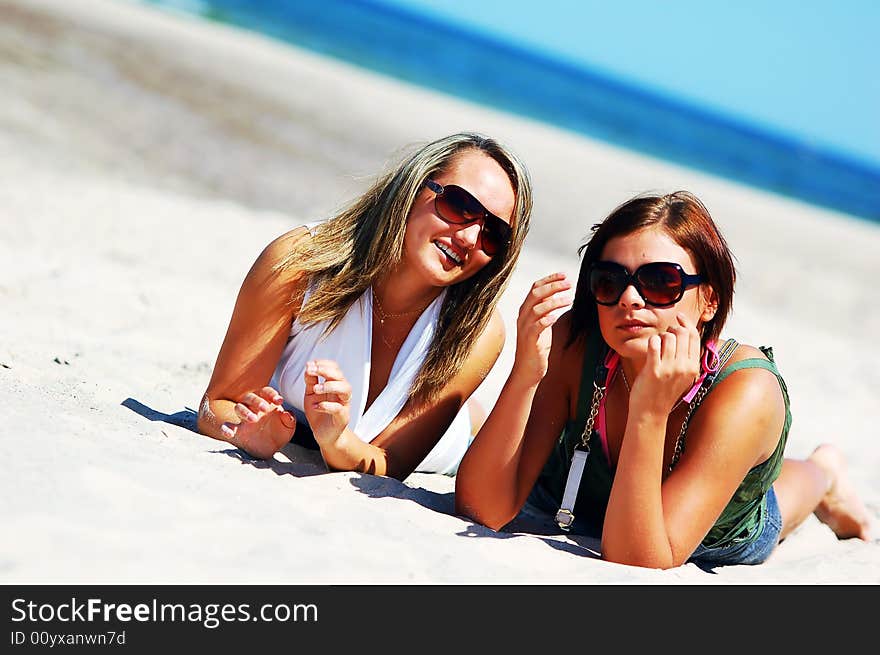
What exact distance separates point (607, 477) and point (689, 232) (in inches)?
37.6

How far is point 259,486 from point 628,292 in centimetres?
140

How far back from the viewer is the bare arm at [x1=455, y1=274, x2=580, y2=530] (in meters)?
3.31

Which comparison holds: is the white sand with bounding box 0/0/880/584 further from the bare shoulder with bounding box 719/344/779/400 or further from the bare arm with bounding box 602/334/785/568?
the bare shoulder with bounding box 719/344/779/400

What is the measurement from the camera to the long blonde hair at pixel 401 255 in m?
3.80

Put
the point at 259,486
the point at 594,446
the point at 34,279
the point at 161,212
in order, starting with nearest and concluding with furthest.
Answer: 1. the point at 259,486
2. the point at 594,446
3. the point at 34,279
4. the point at 161,212

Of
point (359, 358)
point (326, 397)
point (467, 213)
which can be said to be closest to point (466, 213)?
point (467, 213)

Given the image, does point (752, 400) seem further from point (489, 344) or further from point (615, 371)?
point (489, 344)

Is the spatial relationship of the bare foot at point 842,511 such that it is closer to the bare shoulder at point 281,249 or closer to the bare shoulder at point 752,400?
the bare shoulder at point 752,400

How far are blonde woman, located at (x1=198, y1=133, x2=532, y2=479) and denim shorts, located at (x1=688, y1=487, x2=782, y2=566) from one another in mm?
1141

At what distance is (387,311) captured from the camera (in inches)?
160

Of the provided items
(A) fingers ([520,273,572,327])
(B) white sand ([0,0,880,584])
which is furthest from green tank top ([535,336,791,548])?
(A) fingers ([520,273,572,327])

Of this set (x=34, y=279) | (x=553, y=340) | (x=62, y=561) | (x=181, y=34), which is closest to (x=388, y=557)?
(x=62, y=561)
